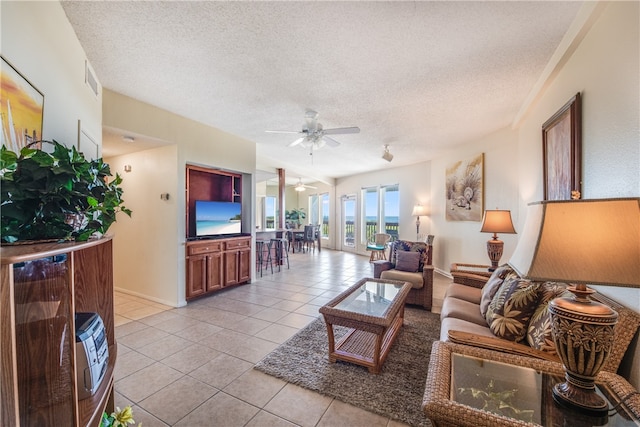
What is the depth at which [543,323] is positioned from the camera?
62.2 inches

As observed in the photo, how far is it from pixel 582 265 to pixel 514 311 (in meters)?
1.11

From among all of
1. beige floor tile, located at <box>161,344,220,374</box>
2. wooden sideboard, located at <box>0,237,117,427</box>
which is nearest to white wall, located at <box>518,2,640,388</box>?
wooden sideboard, located at <box>0,237,117,427</box>

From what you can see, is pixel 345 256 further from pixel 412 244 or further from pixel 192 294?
pixel 192 294

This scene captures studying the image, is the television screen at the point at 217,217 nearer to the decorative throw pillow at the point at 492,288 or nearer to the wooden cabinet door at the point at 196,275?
the wooden cabinet door at the point at 196,275

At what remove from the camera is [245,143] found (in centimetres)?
482

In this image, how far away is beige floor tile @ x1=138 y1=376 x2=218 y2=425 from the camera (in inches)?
69.5

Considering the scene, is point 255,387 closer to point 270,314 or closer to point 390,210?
point 270,314

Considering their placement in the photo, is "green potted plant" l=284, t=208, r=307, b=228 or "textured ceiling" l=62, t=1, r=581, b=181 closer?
"textured ceiling" l=62, t=1, r=581, b=181

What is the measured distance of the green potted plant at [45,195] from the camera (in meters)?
0.90

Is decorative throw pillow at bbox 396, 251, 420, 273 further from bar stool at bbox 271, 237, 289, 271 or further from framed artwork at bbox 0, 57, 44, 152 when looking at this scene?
framed artwork at bbox 0, 57, 44, 152

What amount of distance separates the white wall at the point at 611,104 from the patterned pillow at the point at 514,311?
0.36 m

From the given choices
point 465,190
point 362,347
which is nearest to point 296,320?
point 362,347

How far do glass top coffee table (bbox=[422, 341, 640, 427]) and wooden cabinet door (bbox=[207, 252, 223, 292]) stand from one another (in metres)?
3.63

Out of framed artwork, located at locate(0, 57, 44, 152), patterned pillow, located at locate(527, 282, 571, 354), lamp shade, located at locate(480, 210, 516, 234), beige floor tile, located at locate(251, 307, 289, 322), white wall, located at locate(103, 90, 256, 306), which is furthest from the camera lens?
white wall, located at locate(103, 90, 256, 306)
